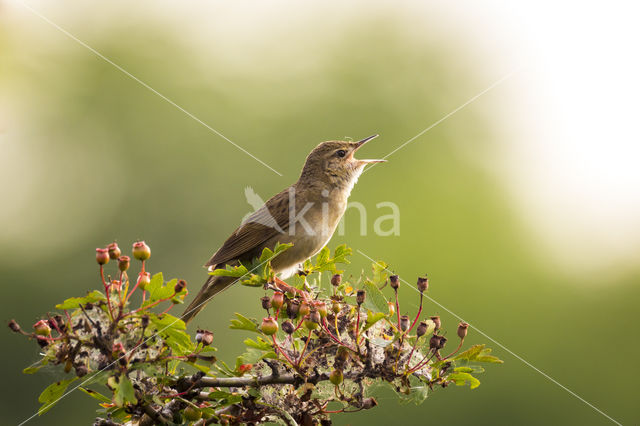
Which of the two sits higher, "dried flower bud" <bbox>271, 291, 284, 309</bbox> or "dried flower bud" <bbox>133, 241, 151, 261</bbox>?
"dried flower bud" <bbox>133, 241, 151, 261</bbox>

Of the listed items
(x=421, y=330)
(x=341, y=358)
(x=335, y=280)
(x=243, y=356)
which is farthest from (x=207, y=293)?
(x=421, y=330)

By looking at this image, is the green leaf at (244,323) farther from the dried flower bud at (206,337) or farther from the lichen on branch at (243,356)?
the dried flower bud at (206,337)

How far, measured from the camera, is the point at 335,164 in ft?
19.9

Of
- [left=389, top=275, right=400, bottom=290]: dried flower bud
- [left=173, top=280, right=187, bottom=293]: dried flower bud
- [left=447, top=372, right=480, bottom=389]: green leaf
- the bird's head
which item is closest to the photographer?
[left=173, top=280, right=187, bottom=293]: dried flower bud

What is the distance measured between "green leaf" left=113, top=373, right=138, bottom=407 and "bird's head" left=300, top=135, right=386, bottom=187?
11.8ft

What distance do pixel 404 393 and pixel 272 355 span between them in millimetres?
630

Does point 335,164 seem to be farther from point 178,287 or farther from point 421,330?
point 178,287

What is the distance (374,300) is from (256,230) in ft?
7.60

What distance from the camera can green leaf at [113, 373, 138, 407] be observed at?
2.48 m

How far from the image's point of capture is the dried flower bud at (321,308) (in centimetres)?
291

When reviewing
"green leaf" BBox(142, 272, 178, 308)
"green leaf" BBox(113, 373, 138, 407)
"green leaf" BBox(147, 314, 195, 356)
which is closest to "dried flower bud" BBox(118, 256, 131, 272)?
"green leaf" BBox(142, 272, 178, 308)

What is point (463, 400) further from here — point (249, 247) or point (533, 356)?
point (249, 247)

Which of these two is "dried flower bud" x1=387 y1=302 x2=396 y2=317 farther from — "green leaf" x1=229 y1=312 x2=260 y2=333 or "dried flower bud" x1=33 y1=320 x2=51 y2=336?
"dried flower bud" x1=33 y1=320 x2=51 y2=336

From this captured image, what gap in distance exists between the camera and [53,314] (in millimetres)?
2725
